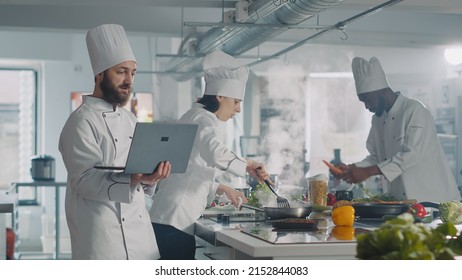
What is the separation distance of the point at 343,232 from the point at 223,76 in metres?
1.50

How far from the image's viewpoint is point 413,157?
4.79m

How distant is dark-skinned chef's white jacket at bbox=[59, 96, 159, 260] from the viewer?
2.94 meters

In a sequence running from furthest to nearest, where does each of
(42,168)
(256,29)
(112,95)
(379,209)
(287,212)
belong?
(42,168)
(256,29)
(379,209)
(287,212)
(112,95)

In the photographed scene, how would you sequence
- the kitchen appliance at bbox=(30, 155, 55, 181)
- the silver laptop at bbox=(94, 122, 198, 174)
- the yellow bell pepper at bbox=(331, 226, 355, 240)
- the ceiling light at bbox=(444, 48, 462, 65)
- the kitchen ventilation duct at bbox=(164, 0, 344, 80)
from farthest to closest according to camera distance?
the ceiling light at bbox=(444, 48, 462, 65) < the kitchen appliance at bbox=(30, 155, 55, 181) < the kitchen ventilation duct at bbox=(164, 0, 344, 80) < the yellow bell pepper at bbox=(331, 226, 355, 240) < the silver laptop at bbox=(94, 122, 198, 174)

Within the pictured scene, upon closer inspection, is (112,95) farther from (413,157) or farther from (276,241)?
(413,157)

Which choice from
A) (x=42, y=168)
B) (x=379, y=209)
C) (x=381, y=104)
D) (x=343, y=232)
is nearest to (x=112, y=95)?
(x=343, y=232)

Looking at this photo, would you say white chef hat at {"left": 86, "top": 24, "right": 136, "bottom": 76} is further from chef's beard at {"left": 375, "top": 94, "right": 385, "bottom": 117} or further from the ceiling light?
the ceiling light

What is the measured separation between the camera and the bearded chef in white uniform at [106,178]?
9.64 ft

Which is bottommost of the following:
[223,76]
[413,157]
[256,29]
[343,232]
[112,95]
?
[343,232]

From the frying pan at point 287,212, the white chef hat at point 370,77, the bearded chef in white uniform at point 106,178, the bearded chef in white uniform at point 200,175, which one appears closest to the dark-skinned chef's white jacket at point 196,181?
the bearded chef in white uniform at point 200,175

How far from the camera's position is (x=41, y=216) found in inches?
397

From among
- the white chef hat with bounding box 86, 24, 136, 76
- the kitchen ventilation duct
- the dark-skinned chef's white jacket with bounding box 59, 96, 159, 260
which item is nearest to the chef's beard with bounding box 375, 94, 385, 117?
the kitchen ventilation duct

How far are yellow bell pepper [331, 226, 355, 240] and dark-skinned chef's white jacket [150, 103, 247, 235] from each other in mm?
763

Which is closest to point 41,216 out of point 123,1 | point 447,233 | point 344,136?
point 344,136
